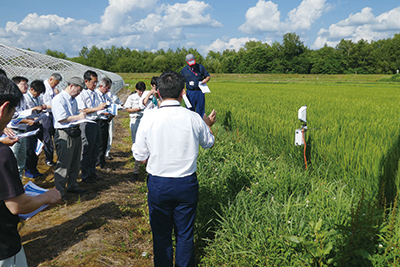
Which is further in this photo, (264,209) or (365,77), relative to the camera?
(365,77)

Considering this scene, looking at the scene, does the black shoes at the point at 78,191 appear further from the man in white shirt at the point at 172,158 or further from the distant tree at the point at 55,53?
the distant tree at the point at 55,53

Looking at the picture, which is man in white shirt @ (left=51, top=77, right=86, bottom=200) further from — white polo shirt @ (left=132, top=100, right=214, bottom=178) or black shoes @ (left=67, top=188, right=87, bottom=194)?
white polo shirt @ (left=132, top=100, right=214, bottom=178)

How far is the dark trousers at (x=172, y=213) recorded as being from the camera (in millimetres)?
2365

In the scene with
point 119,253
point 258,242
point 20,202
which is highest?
point 20,202

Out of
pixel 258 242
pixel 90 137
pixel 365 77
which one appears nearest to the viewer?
pixel 258 242

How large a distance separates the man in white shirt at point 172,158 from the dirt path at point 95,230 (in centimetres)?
91

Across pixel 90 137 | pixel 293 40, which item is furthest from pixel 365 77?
pixel 90 137

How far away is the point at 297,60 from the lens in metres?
77.5

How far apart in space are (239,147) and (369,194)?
2815 millimetres

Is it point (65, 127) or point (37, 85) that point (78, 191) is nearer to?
point (65, 127)

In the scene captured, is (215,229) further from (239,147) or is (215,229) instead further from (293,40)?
(293,40)

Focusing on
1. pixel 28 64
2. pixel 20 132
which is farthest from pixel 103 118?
pixel 28 64

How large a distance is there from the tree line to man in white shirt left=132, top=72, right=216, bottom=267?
6907 centimetres

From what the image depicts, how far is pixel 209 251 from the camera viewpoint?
315cm
